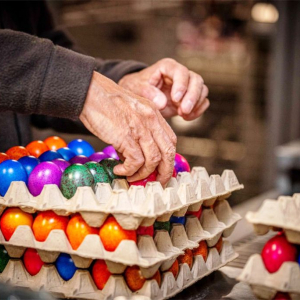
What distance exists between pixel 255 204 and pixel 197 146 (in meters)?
3.21

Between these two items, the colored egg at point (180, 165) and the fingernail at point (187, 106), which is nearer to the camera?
the colored egg at point (180, 165)

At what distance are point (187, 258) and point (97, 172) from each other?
1.01ft

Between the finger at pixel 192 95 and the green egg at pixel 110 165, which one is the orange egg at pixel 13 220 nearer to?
the green egg at pixel 110 165

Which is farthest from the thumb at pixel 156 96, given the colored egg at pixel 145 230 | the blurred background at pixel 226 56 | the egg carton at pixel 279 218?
the blurred background at pixel 226 56

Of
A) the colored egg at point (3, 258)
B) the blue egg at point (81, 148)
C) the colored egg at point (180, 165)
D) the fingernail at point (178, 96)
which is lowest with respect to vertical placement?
the colored egg at point (3, 258)

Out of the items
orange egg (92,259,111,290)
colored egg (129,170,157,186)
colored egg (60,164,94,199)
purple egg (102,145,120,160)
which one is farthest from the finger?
orange egg (92,259,111,290)

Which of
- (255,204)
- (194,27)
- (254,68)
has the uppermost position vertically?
(194,27)

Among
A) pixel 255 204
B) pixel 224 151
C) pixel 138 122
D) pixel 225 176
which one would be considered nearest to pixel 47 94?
pixel 138 122

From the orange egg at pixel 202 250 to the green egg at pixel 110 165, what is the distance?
273 millimetres

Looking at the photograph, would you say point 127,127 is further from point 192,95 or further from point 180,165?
point 192,95

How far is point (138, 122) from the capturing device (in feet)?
3.87

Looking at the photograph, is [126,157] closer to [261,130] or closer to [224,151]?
[224,151]

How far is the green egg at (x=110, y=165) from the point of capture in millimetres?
1263

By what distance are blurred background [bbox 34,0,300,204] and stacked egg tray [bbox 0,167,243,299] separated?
122 inches
